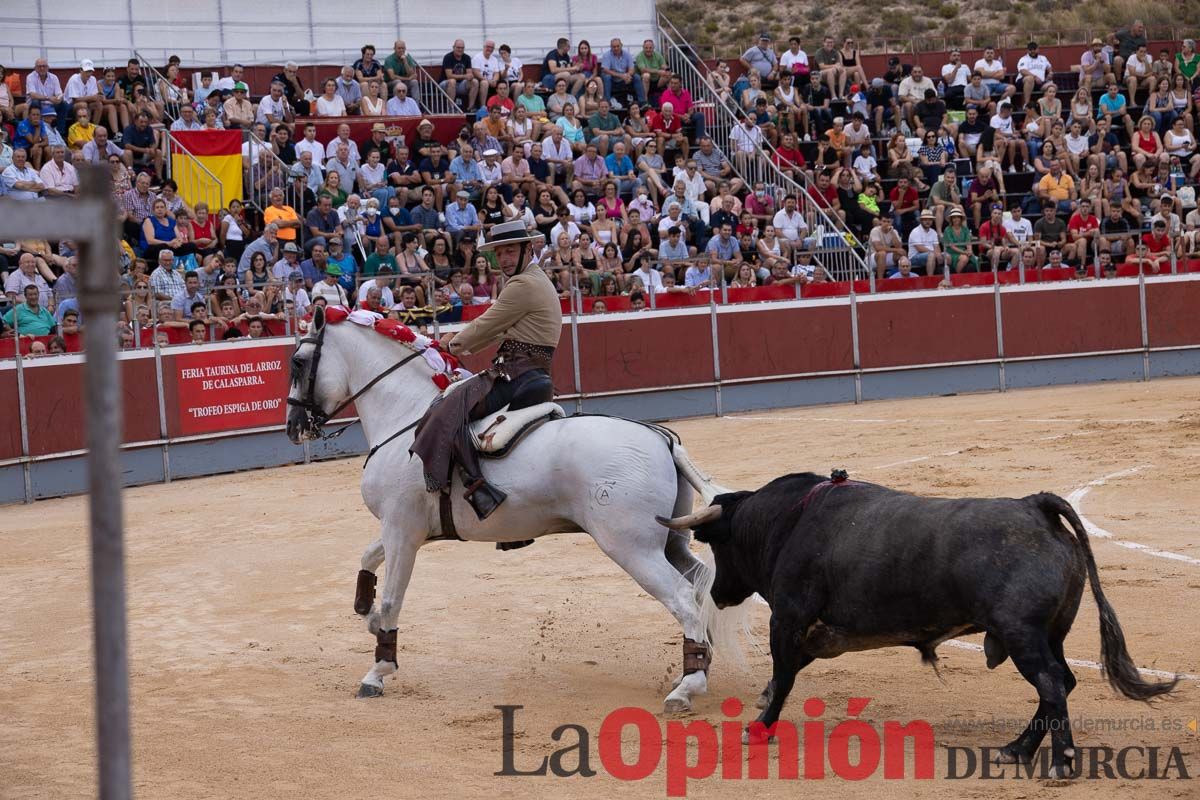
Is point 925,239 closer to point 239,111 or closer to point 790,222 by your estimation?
point 790,222

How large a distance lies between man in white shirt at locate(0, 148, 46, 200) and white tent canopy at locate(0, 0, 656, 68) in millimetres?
5952

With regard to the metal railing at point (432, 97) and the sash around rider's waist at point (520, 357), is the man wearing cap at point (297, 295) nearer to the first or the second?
the metal railing at point (432, 97)

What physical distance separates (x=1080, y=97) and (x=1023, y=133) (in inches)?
53.3

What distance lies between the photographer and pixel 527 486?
7371 millimetres

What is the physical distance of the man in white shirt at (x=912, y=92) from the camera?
86.4 feet

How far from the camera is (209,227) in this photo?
61.2 ft

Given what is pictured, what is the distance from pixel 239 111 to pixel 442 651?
47.2 feet

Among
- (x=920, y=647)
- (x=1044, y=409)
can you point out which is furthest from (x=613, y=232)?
(x=920, y=647)

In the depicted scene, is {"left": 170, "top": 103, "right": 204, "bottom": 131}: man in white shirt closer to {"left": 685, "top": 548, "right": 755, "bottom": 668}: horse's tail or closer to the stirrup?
the stirrup

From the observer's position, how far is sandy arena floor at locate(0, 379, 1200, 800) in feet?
20.2

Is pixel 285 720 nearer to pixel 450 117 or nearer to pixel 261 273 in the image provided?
pixel 261 273

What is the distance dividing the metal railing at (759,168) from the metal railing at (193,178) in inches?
323

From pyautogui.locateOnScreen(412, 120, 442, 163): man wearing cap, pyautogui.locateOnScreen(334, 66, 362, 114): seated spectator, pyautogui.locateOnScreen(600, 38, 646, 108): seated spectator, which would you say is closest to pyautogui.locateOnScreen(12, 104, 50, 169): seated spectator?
pyautogui.locateOnScreen(334, 66, 362, 114): seated spectator

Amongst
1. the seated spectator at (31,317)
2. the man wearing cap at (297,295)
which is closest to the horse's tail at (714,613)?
the seated spectator at (31,317)
